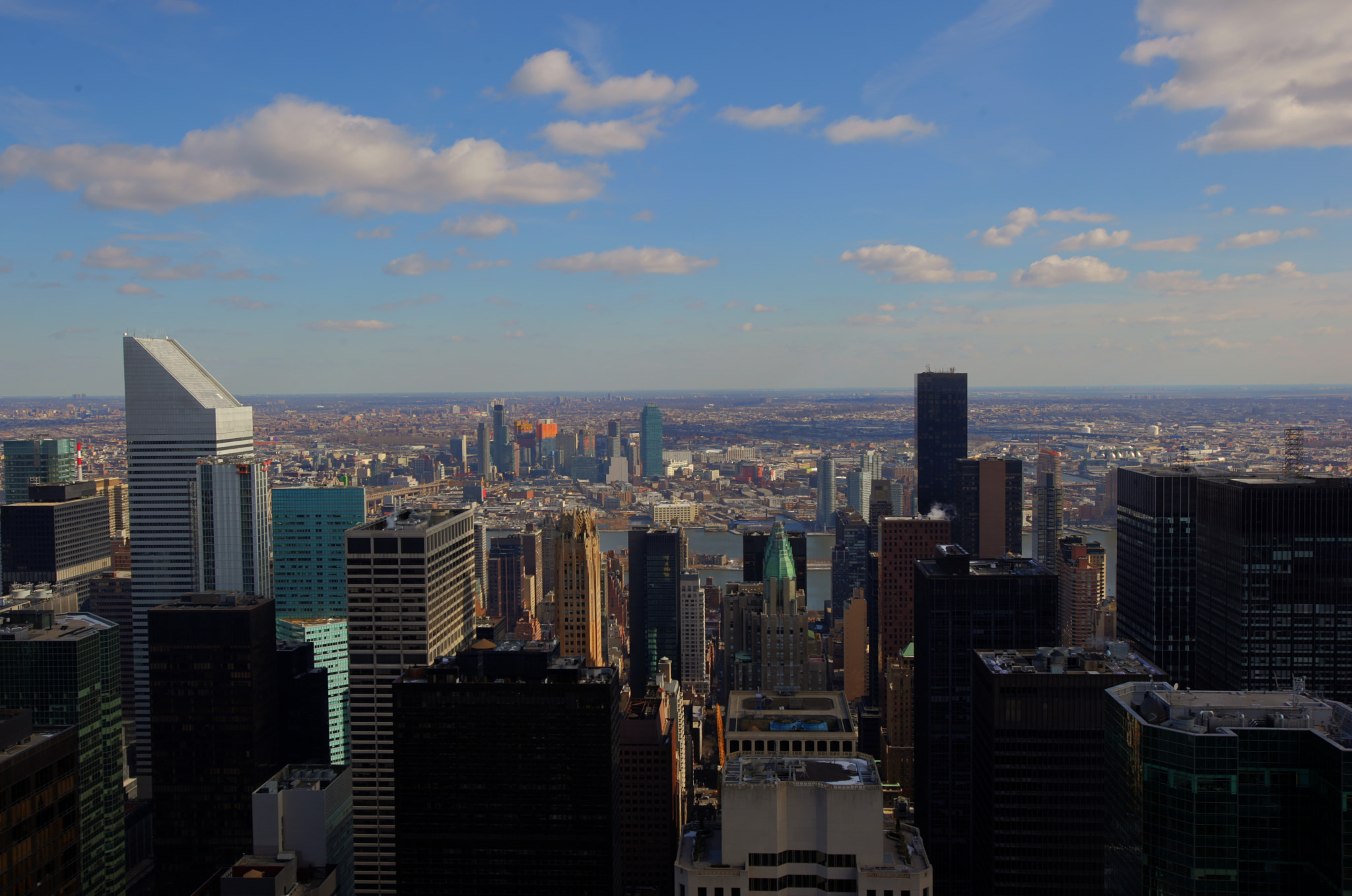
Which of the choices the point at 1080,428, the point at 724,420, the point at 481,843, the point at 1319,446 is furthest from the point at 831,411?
the point at 481,843

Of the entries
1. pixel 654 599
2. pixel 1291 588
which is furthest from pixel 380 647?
pixel 654 599

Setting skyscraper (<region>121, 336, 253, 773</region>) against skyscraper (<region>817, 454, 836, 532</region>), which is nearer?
skyscraper (<region>121, 336, 253, 773</region>)

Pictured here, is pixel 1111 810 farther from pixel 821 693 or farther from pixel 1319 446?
pixel 1319 446

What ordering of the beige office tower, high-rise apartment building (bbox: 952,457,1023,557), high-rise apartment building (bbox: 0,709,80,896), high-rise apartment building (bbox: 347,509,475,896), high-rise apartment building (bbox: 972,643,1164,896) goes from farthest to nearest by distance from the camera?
high-rise apartment building (bbox: 952,457,1023,557) → the beige office tower → high-rise apartment building (bbox: 347,509,475,896) → high-rise apartment building (bbox: 972,643,1164,896) → high-rise apartment building (bbox: 0,709,80,896)

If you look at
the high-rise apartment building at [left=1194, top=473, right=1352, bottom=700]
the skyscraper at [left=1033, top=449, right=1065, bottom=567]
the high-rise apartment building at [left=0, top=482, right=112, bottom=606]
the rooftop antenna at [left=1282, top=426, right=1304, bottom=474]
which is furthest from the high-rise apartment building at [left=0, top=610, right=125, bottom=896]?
the skyscraper at [left=1033, top=449, right=1065, bottom=567]

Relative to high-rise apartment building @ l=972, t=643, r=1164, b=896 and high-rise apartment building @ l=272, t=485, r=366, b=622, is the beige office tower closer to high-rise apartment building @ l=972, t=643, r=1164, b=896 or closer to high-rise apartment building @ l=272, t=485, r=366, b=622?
high-rise apartment building @ l=272, t=485, r=366, b=622

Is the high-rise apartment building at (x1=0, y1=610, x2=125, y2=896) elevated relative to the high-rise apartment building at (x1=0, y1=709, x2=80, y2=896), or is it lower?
lower

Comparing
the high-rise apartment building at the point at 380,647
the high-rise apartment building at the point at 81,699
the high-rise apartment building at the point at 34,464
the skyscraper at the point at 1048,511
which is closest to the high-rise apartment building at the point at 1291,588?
the high-rise apartment building at the point at 380,647
